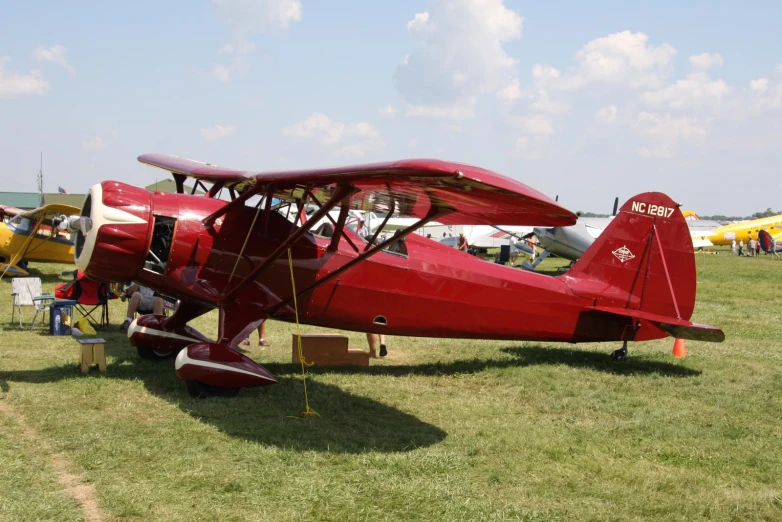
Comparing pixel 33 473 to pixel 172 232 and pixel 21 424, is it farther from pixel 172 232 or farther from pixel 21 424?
pixel 172 232

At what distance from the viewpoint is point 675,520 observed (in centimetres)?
433

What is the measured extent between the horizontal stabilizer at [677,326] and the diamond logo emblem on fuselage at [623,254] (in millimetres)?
696

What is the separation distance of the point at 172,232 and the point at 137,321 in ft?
6.94

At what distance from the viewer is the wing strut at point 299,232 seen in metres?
5.96

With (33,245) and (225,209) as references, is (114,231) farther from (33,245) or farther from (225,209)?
(33,245)

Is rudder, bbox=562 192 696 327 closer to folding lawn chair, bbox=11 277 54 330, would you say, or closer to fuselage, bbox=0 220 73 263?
folding lawn chair, bbox=11 277 54 330

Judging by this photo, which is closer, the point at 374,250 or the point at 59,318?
the point at 374,250

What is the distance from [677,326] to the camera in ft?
28.3

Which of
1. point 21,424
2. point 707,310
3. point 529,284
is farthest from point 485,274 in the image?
point 707,310

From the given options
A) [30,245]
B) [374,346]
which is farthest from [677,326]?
[30,245]

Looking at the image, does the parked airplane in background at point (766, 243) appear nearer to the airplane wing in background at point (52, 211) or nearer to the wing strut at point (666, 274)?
the wing strut at point (666, 274)

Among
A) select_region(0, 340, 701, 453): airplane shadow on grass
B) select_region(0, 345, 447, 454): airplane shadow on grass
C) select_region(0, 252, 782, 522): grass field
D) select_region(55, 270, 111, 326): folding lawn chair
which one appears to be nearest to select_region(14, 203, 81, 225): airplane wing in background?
select_region(55, 270, 111, 326): folding lawn chair

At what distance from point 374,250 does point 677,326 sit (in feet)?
14.2

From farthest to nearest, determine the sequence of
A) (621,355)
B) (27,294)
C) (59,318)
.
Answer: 1. (27,294)
2. (59,318)
3. (621,355)
